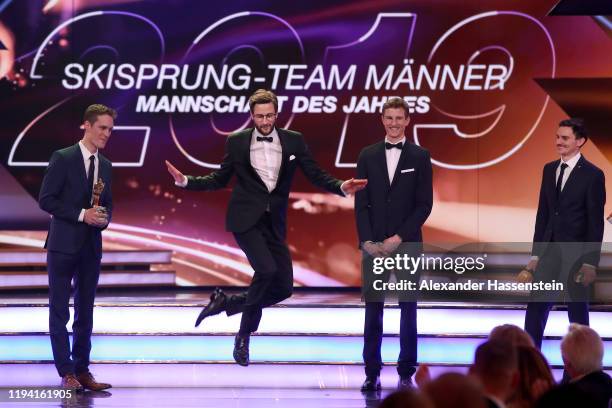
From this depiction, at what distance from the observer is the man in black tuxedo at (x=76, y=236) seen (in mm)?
5996

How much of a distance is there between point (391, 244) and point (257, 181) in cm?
91

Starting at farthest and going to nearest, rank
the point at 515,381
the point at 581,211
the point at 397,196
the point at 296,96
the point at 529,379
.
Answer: the point at 296,96, the point at 397,196, the point at 581,211, the point at 529,379, the point at 515,381

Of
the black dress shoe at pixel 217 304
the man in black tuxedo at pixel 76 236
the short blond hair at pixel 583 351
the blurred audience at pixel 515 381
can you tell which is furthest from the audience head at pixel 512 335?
the man in black tuxedo at pixel 76 236

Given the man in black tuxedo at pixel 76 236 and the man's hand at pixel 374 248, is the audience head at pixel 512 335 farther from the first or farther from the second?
the man in black tuxedo at pixel 76 236

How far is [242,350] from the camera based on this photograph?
6090mm

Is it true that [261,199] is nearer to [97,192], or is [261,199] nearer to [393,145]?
[393,145]

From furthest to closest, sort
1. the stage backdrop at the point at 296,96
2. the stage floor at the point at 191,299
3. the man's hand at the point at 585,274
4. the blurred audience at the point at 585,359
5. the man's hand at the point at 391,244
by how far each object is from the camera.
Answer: the stage backdrop at the point at 296,96 → the stage floor at the point at 191,299 → the man's hand at the point at 391,244 → the man's hand at the point at 585,274 → the blurred audience at the point at 585,359

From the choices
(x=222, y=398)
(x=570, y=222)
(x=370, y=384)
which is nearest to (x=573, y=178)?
(x=570, y=222)

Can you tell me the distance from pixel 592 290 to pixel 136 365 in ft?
11.9

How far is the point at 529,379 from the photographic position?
122 inches

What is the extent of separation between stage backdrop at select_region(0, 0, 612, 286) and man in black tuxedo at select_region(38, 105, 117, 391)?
298 cm

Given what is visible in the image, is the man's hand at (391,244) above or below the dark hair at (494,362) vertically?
above

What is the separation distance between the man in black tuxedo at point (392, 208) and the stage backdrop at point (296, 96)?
9.54 ft

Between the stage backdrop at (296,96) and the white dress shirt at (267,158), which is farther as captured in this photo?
the stage backdrop at (296,96)
